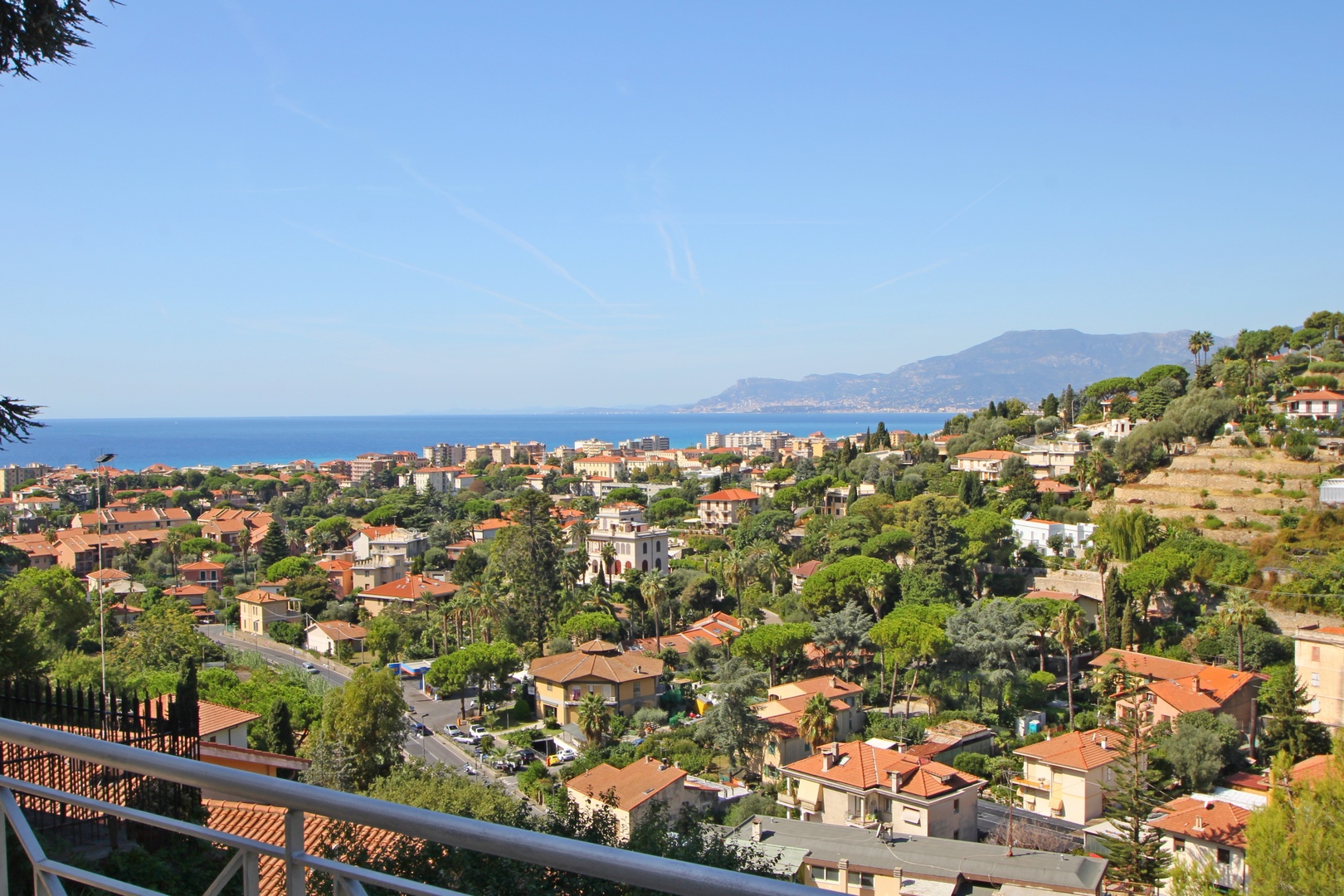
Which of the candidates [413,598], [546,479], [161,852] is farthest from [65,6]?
[546,479]

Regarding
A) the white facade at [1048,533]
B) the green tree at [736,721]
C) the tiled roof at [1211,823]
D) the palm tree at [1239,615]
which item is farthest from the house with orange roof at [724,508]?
the tiled roof at [1211,823]

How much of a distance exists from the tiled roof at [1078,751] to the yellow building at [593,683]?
1078 cm

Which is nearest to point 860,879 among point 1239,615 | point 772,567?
point 1239,615

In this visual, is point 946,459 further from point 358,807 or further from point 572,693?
point 358,807

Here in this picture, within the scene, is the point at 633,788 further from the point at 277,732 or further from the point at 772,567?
the point at 772,567

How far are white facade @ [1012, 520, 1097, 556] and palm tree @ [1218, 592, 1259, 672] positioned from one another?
34.9 ft

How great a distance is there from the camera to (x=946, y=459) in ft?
187

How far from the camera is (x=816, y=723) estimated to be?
21.2 metres

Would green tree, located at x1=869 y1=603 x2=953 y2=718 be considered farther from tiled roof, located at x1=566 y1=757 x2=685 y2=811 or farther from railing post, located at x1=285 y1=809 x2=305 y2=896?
railing post, located at x1=285 y1=809 x2=305 y2=896

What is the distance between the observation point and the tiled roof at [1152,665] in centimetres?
2419

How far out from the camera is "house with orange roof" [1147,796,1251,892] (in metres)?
15.6

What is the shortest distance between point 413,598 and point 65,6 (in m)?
35.8

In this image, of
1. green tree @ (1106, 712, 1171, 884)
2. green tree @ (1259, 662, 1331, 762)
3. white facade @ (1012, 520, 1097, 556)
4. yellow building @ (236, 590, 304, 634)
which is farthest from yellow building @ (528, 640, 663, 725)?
white facade @ (1012, 520, 1097, 556)

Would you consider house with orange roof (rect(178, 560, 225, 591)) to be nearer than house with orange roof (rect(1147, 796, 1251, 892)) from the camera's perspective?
No
